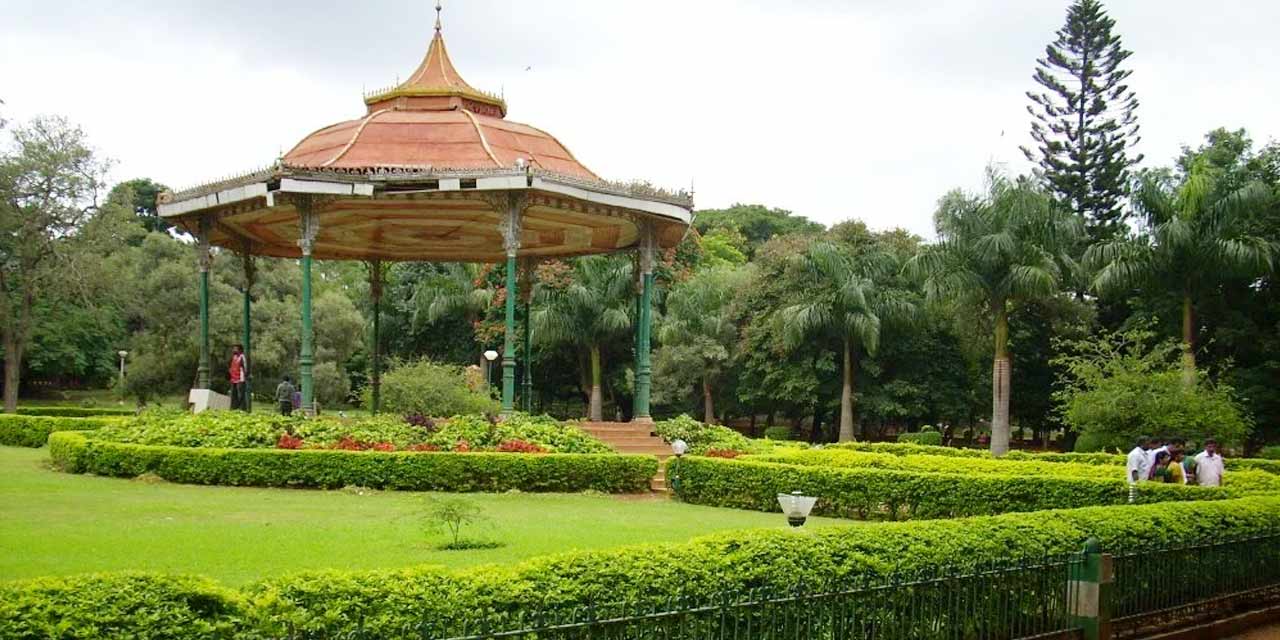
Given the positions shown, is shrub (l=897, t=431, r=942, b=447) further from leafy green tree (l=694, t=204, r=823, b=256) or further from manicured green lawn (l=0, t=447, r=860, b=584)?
leafy green tree (l=694, t=204, r=823, b=256)

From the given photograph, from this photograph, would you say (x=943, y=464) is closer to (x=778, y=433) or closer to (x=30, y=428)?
(x=30, y=428)

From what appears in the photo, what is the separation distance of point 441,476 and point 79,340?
40.5 metres

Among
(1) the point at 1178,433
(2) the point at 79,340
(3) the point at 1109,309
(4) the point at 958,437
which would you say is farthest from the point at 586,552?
(2) the point at 79,340

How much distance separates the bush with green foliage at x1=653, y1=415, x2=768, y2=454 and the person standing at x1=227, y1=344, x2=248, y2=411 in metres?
8.64

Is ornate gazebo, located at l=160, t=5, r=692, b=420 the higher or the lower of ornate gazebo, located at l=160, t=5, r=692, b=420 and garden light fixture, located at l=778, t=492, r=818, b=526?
the higher

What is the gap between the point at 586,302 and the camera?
42531mm

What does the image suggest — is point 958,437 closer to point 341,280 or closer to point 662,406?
point 662,406

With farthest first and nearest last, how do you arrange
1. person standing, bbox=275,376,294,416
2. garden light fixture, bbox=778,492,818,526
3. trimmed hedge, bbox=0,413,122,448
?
trimmed hedge, bbox=0,413,122,448 → person standing, bbox=275,376,294,416 → garden light fixture, bbox=778,492,818,526

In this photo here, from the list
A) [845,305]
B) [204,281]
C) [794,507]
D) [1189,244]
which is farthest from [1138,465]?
[845,305]

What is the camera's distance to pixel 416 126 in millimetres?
23516

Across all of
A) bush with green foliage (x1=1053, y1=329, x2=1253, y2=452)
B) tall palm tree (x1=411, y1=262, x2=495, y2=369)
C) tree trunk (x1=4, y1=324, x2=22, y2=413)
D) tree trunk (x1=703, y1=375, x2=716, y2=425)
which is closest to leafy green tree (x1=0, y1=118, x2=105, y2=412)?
tree trunk (x1=4, y1=324, x2=22, y2=413)

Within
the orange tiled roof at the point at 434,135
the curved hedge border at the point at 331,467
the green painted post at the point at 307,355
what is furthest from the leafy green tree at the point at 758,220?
the curved hedge border at the point at 331,467

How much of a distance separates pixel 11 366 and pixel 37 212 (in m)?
5.57

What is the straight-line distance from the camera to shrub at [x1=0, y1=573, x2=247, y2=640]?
14.9 ft
